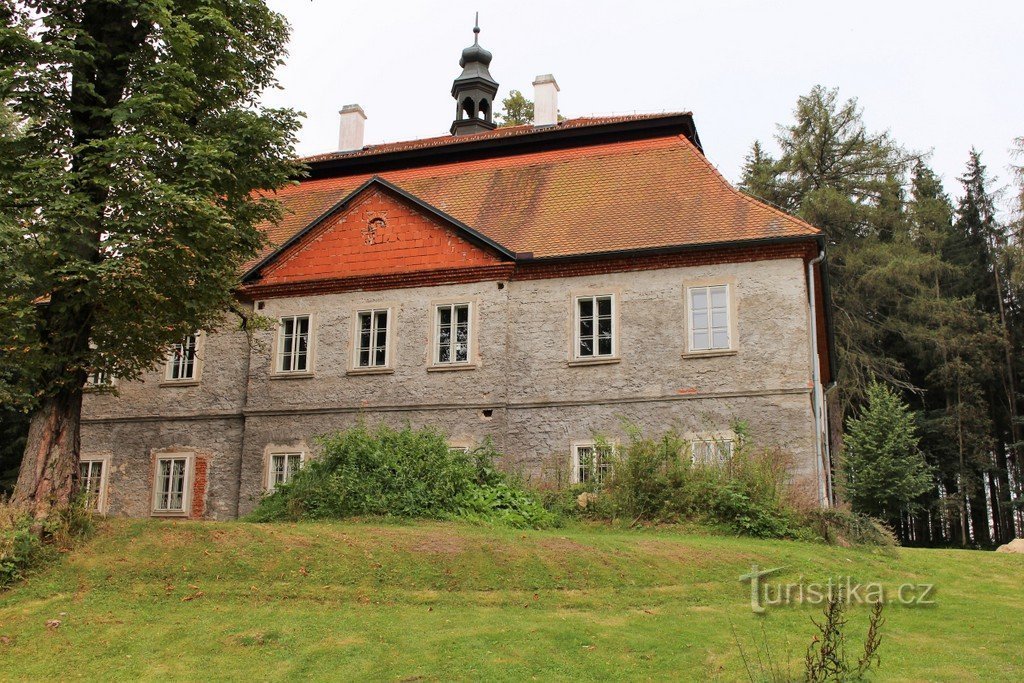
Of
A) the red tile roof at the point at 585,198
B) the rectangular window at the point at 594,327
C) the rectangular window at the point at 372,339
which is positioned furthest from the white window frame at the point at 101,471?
the rectangular window at the point at 594,327

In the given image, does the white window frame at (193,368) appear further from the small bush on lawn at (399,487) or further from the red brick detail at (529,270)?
the small bush on lawn at (399,487)

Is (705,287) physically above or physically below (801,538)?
above

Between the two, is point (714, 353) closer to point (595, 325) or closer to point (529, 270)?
point (595, 325)

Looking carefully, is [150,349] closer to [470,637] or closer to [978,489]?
[470,637]

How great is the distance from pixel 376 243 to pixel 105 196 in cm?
799

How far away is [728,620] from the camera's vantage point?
33.3 ft

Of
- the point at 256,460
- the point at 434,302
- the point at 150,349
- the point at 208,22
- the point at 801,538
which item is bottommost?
the point at 801,538

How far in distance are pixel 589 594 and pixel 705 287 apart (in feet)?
29.7

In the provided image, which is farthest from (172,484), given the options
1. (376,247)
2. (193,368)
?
(376,247)

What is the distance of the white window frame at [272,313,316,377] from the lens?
21000mm

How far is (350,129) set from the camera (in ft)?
87.5

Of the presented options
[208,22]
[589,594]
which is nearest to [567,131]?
[208,22]

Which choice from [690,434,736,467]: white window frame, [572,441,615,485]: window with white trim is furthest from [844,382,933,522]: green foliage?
[572,441,615,485]: window with white trim

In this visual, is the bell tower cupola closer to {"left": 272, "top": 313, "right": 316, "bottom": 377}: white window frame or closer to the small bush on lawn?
{"left": 272, "top": 313, "right": 316, "bottom": 377}: white window frame
